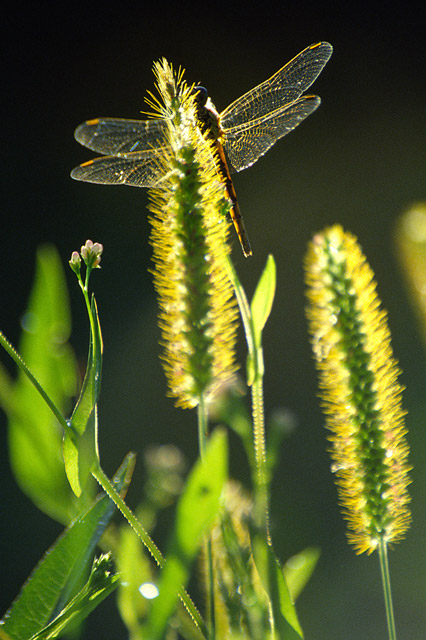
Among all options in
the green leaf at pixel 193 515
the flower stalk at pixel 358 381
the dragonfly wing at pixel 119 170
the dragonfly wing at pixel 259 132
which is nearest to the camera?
the green leaf at pixel 193 515

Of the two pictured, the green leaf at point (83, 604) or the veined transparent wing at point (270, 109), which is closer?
the green leaf at point (83, 604)

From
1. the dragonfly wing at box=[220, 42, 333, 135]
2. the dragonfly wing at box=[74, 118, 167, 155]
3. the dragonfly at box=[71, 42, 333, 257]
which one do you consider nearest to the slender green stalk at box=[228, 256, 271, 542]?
the dragonfly at box=[71, 42, 333, 257]

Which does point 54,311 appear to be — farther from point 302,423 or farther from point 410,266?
point 302,423

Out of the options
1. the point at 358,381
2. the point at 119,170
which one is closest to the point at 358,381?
the point at 358,381

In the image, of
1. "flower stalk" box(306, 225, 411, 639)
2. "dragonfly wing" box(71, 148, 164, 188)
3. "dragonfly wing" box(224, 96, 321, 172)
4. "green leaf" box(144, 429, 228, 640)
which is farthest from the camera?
"dragonfly wing" box(224, 96, 321, 172)

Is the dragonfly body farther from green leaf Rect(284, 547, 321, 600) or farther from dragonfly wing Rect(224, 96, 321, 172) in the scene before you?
green leaf Rect(284, 547, 321, 600)

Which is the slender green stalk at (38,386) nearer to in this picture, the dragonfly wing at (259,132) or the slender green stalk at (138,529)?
the slender green stalk at (138,529)

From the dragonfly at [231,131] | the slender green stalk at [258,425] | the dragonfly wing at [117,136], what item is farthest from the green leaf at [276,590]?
the dragonfly wing at [117,136]

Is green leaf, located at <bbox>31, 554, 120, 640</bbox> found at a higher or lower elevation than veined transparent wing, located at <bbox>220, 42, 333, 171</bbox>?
lower
